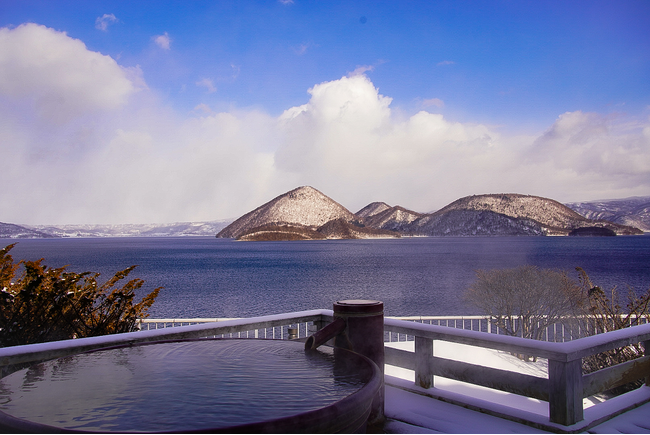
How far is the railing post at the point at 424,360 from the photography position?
149 inches

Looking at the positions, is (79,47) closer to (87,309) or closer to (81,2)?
(81,2)

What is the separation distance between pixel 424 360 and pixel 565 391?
3.87 ft

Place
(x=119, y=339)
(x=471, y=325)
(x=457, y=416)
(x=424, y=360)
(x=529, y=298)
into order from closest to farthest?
1. (x=119, y=339)
2. (x=457, y=416)
3. (x=424, y=360)
4. (x=471, y=325)
5. (x=529, y=298)

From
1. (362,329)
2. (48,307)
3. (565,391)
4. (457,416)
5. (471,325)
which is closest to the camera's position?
(565,391)

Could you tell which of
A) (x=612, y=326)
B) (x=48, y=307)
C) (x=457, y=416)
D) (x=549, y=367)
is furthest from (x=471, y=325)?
(x=48, y=307)

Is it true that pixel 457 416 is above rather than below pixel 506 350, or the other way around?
below

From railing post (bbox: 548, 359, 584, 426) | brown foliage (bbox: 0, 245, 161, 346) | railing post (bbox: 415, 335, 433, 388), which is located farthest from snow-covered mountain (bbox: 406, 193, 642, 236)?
railing post (bbox: 548, 359, 584, 426)

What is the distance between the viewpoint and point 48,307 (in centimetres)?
680

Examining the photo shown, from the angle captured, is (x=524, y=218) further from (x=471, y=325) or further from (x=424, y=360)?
(x=424, y=360)

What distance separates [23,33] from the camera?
1324 cm

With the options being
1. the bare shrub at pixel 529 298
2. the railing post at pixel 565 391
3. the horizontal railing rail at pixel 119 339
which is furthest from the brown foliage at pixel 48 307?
the bare shrub at pixel 529 298

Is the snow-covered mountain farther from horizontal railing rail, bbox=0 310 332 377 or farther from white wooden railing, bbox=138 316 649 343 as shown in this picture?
horizontal railing rail, bbox=0 310 332 377

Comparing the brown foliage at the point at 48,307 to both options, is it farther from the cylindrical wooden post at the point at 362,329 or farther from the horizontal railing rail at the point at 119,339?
the cylindrical wooden post at the point at 362,329

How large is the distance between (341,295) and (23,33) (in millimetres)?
26838
